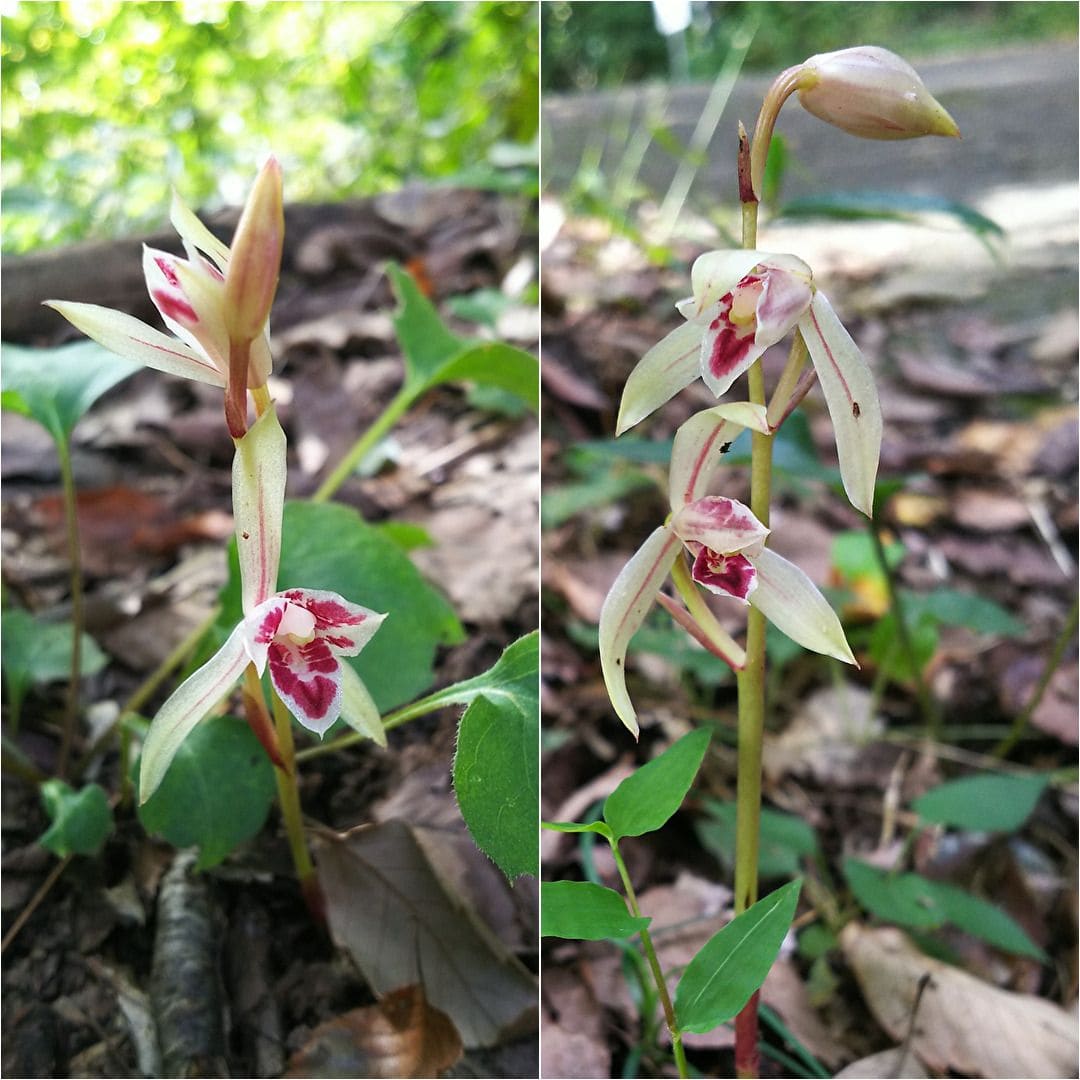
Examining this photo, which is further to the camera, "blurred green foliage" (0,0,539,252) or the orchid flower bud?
"blurred green foliage" (0,0,539,252)

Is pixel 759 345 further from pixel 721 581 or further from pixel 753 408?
pixel 721 581

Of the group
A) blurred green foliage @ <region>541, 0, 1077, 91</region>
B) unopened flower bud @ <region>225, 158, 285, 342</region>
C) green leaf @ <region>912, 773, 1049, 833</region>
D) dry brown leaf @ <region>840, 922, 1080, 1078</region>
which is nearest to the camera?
unopened flower bud @ <region>225, 158, 285, 342</region>

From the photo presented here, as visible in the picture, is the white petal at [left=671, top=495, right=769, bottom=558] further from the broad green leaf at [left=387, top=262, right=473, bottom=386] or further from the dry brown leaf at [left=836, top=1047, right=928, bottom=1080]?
the broad green leaf at [left=387, top=262, right=473, bottom=386]

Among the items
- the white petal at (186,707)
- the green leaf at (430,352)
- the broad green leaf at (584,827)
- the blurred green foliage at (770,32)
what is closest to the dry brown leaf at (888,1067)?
the broad green leaf at (584,827)

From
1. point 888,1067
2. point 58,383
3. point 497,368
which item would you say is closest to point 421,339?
point 497,368

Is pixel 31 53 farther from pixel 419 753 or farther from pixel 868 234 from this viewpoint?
pixel 868 234

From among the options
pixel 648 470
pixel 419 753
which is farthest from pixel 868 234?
pixel 419 753

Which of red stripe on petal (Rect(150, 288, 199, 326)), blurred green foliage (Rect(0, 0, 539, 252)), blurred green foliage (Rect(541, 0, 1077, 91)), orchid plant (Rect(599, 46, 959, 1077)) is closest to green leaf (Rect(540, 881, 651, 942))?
Answer: orchid plant (Rect(599, 46, 959, 1077))
